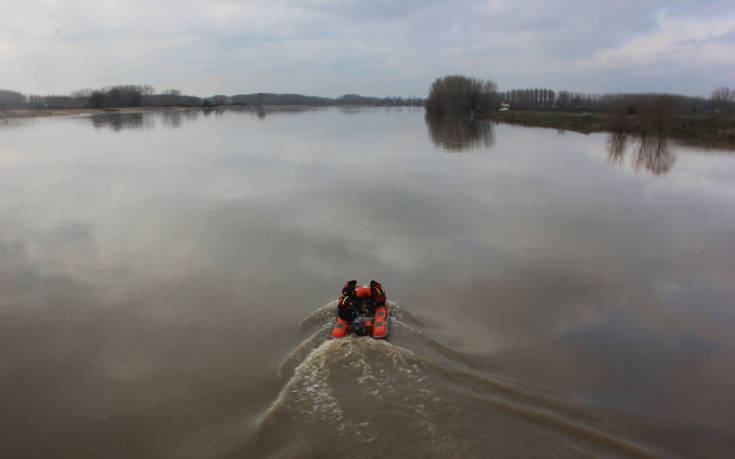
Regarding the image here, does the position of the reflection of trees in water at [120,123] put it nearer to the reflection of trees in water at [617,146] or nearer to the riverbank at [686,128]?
the reflection of trees in water at [617,146]

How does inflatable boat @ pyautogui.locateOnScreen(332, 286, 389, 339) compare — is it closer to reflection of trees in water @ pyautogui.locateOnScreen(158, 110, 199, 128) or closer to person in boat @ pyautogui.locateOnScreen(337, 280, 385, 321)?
person in boat @ pyautogui.locateOnScreen(337, 280, 385, 321)

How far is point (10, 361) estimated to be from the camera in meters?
6.70

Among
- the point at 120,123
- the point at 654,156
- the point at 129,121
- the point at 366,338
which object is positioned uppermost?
the point at 129,121

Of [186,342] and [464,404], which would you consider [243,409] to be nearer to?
[186,342]

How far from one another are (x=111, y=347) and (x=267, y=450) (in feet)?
11.5

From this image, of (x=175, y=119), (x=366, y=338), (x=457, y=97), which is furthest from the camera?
(x=457, y=97)

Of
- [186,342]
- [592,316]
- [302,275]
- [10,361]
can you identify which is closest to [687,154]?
[592,316]

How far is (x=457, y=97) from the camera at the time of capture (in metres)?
83.9

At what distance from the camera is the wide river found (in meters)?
5.35

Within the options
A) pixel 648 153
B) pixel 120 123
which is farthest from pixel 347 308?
pixel 120 123

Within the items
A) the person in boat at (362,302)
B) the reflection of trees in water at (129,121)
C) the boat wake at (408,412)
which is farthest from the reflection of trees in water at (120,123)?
the boat wake at (408,412)

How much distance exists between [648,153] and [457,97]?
58.9 metres

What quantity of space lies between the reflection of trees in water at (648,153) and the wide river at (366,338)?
657 centimetres

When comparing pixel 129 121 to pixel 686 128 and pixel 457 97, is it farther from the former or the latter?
pixel 686 128
